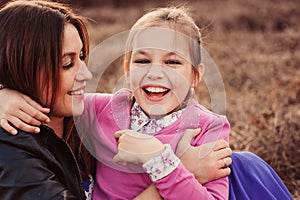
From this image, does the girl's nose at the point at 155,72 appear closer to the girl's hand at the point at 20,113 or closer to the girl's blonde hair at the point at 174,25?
the girl's blonde hair at the point at 174,25

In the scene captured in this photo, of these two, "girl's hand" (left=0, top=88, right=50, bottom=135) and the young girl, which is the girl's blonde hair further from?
"girl's hand" (left=0, top=88, right=50, bottom=135)

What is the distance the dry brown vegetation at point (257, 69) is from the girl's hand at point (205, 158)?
92 cm

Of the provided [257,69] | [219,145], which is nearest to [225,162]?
[219,145]

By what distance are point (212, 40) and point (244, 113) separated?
3507mm

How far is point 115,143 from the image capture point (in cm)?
255

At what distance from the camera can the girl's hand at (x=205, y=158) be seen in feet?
7.74

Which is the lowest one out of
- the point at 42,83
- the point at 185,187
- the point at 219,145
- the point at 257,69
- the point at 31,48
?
the point at 257,69

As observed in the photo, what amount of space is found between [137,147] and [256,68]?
5.11 m

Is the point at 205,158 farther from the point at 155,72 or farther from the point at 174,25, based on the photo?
the point at 174,25

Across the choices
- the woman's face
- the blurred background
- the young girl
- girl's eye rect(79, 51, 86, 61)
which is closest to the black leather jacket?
the woman's face

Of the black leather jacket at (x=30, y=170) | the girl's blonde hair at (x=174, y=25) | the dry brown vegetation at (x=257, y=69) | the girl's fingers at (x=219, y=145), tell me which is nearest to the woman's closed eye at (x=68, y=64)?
the black leather jacket at (x=30, y=170)

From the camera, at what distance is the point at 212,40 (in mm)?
8680

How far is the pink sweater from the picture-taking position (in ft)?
7.36

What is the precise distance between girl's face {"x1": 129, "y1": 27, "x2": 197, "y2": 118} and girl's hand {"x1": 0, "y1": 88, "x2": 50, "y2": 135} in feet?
1.50
